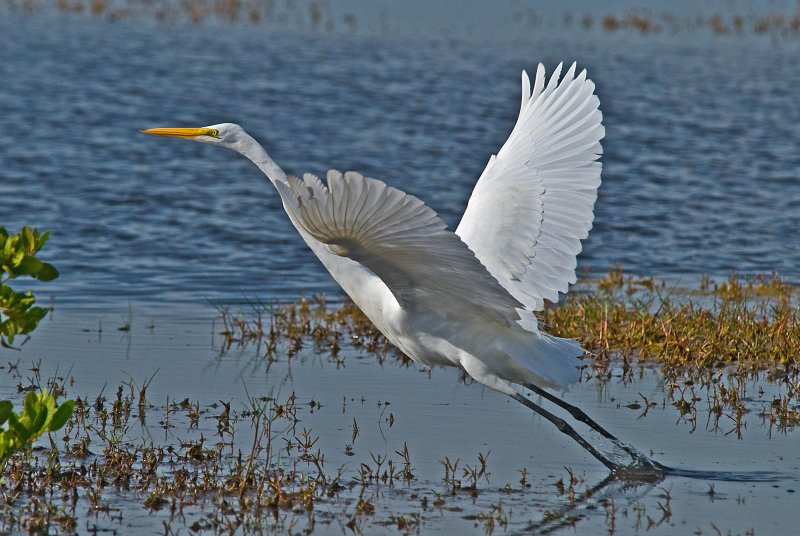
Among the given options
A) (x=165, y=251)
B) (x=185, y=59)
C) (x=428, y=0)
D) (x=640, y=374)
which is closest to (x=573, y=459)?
(x=640, y=374)

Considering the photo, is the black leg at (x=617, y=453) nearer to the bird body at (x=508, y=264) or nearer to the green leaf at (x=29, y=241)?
the bird body at (x=508, y=264)

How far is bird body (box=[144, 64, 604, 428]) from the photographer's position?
501cm

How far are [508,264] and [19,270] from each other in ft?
6.72

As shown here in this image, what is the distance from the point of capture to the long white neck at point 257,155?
5.27 meters

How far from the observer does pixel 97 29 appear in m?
21.4

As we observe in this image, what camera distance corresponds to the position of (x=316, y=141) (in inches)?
572

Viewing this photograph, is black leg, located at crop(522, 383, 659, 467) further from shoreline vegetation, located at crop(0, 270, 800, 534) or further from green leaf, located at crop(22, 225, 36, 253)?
green leaf, located at crop(22, 225, 36, 253)

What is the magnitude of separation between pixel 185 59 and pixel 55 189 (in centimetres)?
713

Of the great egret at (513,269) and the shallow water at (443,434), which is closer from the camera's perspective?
→ the shallow water at (443,434)

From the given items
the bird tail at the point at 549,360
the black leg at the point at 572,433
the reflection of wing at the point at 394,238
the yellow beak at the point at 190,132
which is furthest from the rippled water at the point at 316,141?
the reflection of wing at the point at 394,238

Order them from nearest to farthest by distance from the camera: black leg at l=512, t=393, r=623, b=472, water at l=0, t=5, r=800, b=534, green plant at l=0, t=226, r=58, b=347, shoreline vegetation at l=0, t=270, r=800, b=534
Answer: green plant at l=0, t=226, r=58, b=347, shoreline vegetation at l=0, t=270, r=800, b=534, black leg at l=512, t=393, r=623, b=472, water at l=0, t=5, r=800, b=534

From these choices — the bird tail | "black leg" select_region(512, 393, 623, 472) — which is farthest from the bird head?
Result: "black leg" select_region(512, 393, 623, 472)

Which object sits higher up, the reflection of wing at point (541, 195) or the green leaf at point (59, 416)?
the reflection of wing at point (541, 195)

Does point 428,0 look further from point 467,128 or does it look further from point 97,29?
point 467,128
